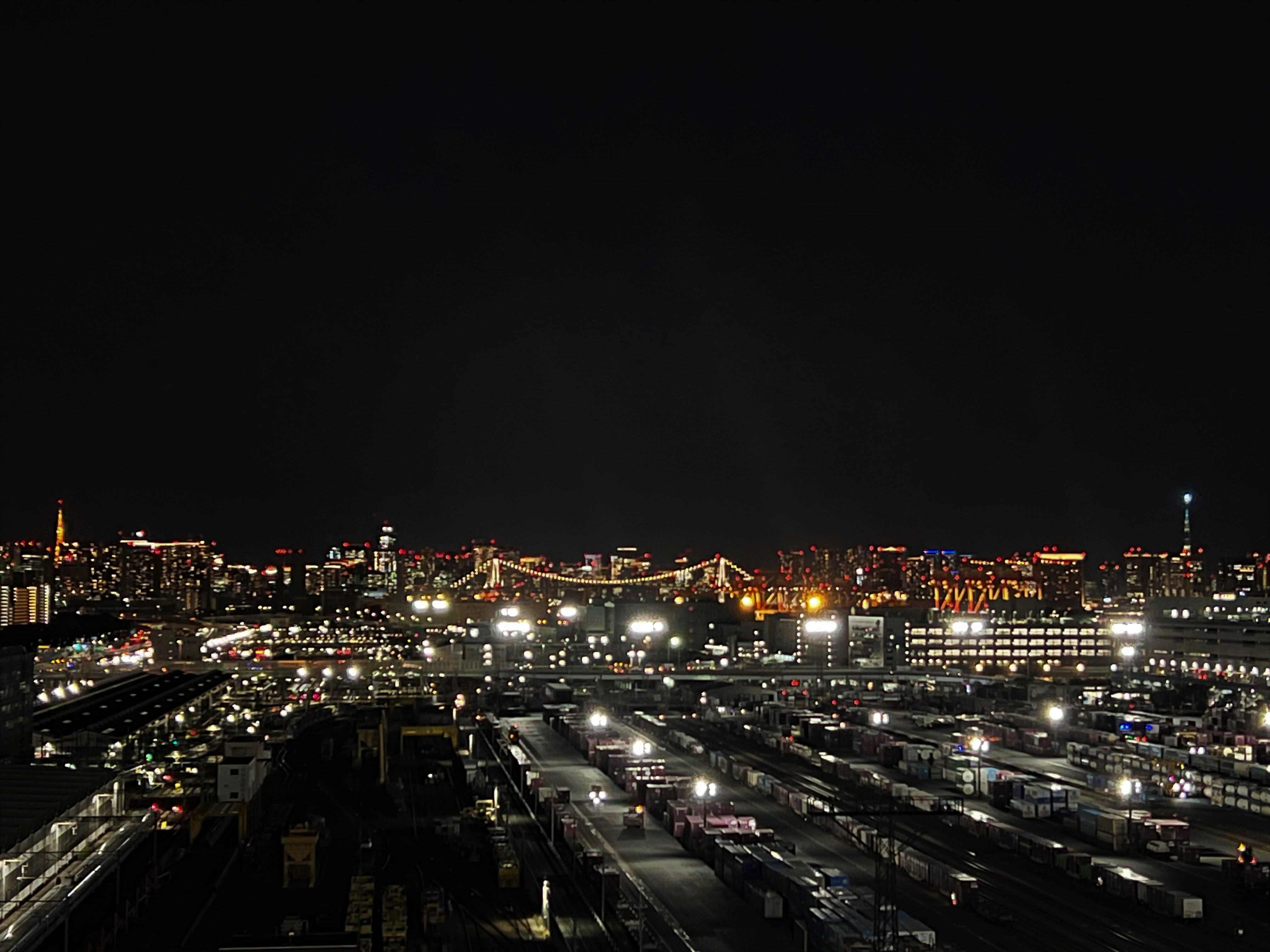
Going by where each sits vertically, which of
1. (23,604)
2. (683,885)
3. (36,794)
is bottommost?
(683,885)

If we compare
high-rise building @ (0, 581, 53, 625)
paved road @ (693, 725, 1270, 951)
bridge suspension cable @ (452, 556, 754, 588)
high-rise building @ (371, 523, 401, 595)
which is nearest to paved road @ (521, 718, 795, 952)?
paved road @ (693, 725, 1270, 951)

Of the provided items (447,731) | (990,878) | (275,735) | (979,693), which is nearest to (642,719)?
(447,731)

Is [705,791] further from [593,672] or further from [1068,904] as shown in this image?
[593,672]

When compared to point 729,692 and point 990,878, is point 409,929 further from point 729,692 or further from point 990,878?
point 729,692

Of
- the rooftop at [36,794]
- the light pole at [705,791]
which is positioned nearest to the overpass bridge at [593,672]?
the light pole at [705,791]

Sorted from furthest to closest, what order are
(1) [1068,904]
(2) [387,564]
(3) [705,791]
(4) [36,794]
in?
(2) [387,564] → (3) [705,791] → (4) [36,794] → (1) [1068,904]

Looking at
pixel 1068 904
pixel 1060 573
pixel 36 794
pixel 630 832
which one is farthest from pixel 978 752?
pixel 1060 573

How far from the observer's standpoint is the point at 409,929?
894 cm

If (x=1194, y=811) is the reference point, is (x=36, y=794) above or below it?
above

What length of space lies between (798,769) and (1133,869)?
685 centimetres

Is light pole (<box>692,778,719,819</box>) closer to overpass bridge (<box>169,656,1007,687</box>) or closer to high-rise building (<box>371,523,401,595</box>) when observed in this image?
overpass bridge (<box>169,656,1007,687</box>)

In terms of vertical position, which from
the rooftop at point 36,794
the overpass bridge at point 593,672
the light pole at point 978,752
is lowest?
the overpass bridge at point 593,672

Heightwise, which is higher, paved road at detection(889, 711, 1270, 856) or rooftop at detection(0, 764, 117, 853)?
rooftop at detection(0, 764, 117, 853)

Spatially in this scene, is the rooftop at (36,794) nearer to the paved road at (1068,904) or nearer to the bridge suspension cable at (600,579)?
the paved road at (1068,904)
